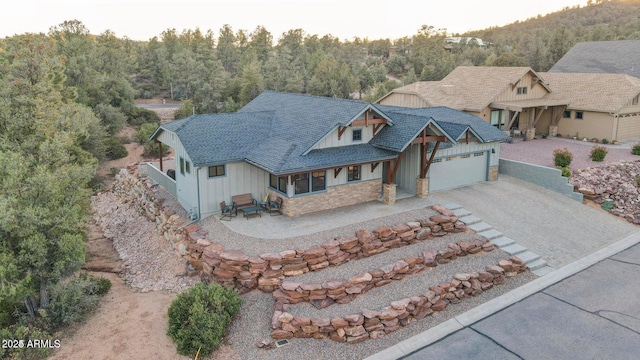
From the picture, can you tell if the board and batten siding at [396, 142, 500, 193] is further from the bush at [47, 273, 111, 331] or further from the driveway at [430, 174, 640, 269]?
the bush at [47, 273, 111, 331]

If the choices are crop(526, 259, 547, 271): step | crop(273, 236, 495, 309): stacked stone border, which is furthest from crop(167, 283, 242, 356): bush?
crop(526, 259, 547, 271): step

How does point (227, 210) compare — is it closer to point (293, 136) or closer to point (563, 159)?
point (293, 136)

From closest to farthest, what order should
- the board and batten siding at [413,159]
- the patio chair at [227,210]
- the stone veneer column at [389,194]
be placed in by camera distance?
the patio chair at [227,210], the stone veneer column at [389,194], the board and batten siding at [413,159]

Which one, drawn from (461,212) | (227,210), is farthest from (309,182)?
(461,212)

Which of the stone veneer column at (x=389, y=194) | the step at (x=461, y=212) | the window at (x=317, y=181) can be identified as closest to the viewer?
the window at (x=317, y=181)

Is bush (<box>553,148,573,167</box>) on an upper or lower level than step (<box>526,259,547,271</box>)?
upper

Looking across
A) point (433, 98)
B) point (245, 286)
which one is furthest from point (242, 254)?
point (433, 98)

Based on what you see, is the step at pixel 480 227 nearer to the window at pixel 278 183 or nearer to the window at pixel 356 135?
the window at pixel 356 135

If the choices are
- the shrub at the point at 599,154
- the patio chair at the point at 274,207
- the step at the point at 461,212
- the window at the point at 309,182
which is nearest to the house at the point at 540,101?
the shrub at the point at 599,154
